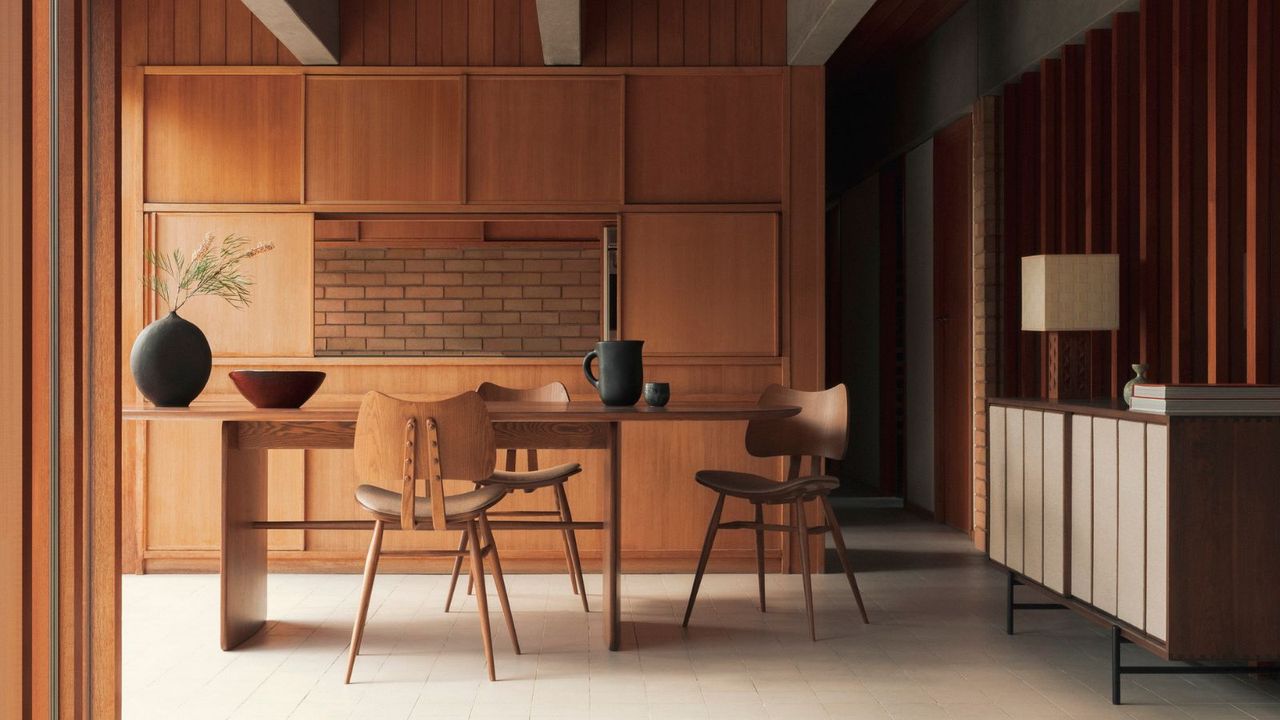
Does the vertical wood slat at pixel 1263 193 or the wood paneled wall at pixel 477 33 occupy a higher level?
the wood paneled wall at pixel 477 33

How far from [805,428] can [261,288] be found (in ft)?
9.07

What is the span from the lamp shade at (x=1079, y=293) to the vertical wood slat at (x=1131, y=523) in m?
1.16

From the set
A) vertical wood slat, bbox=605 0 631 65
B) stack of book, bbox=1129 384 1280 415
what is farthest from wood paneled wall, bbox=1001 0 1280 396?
vertical wood slat, bbox=605 0 631 65

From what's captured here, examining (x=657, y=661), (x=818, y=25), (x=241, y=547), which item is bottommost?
(x=657, y=661)

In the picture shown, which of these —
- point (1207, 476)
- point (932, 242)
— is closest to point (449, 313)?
point (932, 242)

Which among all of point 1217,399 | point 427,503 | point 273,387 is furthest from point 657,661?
point 1217,399

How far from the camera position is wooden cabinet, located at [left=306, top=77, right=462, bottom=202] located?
17.4 feet

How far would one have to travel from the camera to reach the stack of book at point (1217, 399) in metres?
2.96

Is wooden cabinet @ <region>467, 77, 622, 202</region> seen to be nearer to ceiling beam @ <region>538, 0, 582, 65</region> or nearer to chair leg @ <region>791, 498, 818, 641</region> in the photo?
ceiling beam @ <region>538, 0, 582, 65</region>

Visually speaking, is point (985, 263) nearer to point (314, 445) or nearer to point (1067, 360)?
point (1067, 360)

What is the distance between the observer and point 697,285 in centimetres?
534

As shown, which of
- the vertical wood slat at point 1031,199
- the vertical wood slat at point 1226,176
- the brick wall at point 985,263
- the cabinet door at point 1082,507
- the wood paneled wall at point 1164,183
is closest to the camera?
the cabinet door at point 1082,507

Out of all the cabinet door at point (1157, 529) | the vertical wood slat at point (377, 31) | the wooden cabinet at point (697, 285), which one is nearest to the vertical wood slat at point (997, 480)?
the cabinet door at point (1157, 529)

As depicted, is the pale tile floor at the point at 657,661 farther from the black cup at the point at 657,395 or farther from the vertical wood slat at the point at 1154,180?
the vertical wood slat at the point at 1154,180
